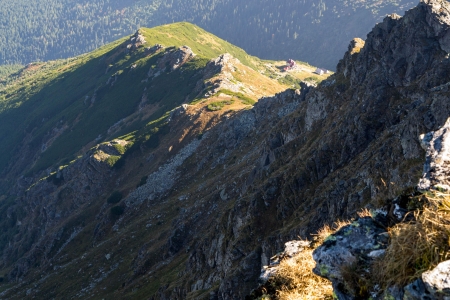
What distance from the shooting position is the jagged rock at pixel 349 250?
9.23m

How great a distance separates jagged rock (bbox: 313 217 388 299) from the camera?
9230 millimetres

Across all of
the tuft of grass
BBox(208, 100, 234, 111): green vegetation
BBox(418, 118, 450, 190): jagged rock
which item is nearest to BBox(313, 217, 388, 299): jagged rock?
the tuft of grass

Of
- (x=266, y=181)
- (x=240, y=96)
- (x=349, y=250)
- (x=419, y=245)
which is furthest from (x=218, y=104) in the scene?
(x=419, y=245)

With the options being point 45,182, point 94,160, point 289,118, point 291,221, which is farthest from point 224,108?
point 291,221

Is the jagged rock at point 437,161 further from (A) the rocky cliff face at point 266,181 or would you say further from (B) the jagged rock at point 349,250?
(B) the jagged rock at point 349,250

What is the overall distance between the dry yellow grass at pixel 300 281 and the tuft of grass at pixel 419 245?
3046 millimetres

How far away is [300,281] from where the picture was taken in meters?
11.8

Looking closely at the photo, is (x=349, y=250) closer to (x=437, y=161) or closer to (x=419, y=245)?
(x=419, y=245)

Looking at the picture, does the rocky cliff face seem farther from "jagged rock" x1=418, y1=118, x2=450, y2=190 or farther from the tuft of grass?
the tuft of grass

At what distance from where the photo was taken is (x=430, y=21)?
4944 cm

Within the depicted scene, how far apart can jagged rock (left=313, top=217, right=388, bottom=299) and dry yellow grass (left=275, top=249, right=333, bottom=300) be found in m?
1.45

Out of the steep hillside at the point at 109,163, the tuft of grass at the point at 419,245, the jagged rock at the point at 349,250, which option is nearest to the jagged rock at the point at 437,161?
the tuft of grass at the point at 419,245

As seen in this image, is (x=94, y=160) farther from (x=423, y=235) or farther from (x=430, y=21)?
(x=423, y=235)

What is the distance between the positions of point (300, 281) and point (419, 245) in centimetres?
491
